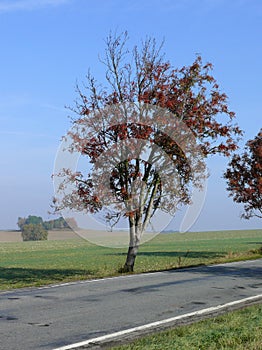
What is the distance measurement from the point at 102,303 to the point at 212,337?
12.8ft

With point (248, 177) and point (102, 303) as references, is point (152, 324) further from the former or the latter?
point (248, 177)

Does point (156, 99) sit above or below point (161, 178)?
above

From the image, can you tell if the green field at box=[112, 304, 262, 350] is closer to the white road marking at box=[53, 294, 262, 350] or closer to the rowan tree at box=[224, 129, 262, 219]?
the white road marking at box=[53, 294, 262, 350]

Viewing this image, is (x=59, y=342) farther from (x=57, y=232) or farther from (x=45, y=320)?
(x=57, y=232)

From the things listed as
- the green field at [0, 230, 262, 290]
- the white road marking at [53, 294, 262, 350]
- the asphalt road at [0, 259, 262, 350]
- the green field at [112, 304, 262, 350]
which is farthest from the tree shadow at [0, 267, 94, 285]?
the green field at [112, 304, 262, 350]

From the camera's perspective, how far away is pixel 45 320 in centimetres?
941

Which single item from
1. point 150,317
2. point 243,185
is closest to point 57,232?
point 243,185

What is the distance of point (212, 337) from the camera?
312 inches

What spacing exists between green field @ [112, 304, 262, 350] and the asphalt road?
98 cm

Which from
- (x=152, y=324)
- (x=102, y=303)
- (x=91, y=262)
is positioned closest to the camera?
(x=152, y=324)

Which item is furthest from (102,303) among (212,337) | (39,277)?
(39,277)

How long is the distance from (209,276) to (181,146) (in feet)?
15.4

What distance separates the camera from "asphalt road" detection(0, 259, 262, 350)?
8.38 metres

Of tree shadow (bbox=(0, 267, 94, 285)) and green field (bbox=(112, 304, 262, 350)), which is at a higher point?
tree shadow (bbox=(0, 267, 94, 285))
